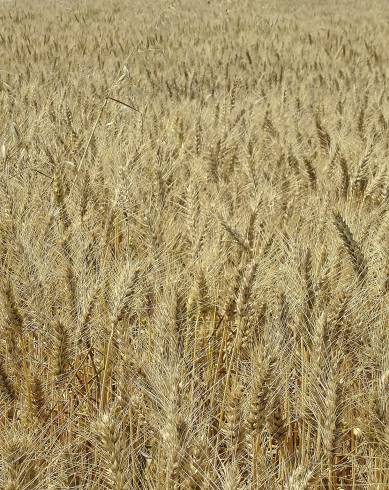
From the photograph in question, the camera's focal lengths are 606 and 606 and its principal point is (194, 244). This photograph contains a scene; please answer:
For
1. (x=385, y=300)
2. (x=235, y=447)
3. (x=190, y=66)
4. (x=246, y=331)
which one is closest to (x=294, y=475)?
(x=235, y=447)

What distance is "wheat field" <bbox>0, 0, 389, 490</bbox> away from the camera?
3.65 ft

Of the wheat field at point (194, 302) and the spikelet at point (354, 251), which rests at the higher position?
the spikelet at point (354, 251)

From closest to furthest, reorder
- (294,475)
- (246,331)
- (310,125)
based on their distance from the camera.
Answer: (294,475), (246,331), (310,125)

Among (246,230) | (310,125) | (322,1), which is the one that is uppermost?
(246,230)

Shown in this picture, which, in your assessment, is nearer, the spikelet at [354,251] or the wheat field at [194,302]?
the wheat field at [194,302]

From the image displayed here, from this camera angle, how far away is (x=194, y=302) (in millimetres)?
1490

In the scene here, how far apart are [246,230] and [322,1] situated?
12.2 meters

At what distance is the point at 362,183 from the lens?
2326 millimetres

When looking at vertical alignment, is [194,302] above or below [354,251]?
below

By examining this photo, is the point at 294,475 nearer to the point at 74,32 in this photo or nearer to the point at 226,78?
the point at 226,78

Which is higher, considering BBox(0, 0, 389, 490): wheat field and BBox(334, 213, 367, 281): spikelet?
BBox(334, 213, 367, 281): spikelet

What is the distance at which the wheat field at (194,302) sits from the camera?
3.65 feet

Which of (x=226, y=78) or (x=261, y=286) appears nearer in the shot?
(x=261, y=286)

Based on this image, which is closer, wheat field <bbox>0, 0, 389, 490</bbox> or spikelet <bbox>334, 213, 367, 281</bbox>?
wheat field <bbox>0, 0, 389, 490</bbox>
